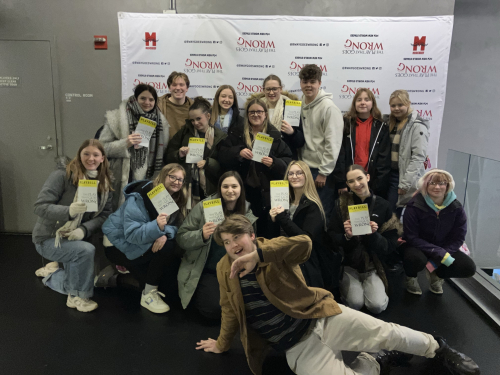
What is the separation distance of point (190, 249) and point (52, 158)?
2.62 meters

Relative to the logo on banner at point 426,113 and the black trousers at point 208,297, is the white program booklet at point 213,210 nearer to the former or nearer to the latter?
the black trousers at point 208,297

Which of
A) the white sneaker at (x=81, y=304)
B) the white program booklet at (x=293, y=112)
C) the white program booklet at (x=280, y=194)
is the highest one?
the white program booklet at (x=293, y=112)

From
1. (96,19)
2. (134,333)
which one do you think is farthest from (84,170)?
(96,19)

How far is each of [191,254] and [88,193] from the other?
3.16ft

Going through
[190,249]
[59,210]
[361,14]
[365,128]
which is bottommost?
[190,249]

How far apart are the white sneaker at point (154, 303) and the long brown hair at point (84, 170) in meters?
0.95

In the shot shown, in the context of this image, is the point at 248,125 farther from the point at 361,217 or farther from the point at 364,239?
the point at 364,239

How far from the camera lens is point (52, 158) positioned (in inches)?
167

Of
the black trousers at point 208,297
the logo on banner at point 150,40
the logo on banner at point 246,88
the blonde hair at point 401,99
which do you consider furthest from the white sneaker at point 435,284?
the logo on banner at point 150,40

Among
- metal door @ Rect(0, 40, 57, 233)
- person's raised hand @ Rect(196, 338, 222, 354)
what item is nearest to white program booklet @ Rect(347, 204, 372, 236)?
person's raised hand @ Rect(196, 338, 222, 354)

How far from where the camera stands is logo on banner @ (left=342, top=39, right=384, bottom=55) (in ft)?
12.8

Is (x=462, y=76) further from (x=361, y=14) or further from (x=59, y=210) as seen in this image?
(x=59, y=210)

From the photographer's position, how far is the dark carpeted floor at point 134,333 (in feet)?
7.19

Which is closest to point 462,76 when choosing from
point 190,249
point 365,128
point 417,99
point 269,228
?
point 417,99
